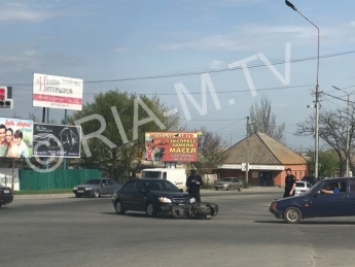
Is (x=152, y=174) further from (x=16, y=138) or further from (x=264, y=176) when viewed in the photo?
(x=264, y=176)

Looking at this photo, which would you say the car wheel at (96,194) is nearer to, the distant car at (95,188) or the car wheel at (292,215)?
the distant car at (95,188)

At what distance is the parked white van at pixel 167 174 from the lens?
45.2 meters

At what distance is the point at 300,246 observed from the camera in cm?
1455

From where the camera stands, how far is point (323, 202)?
68.7ft

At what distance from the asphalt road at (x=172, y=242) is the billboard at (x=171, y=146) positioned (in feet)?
141

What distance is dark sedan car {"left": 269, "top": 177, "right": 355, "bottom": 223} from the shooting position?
68.5 ft

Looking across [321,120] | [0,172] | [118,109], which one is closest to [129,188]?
[0,172]

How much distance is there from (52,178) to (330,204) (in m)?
39.6

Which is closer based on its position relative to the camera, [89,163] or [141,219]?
[141,219]

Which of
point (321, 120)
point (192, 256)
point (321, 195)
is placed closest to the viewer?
point (192, 256)

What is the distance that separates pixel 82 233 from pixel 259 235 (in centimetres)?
472

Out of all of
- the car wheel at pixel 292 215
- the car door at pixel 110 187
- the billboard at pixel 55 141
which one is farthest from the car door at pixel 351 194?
the billboard at pixel 55 141

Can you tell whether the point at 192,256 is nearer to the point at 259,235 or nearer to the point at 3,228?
the point at 259,235

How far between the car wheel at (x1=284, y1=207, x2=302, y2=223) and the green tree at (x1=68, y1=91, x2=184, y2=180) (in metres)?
50.2
